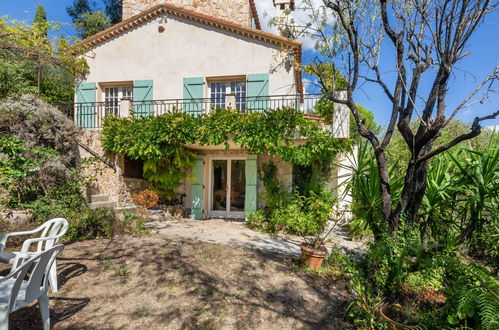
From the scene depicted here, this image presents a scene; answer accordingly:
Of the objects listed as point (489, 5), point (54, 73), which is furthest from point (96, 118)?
point (489, 5)

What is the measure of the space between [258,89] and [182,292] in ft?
23.5

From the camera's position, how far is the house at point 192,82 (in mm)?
9070

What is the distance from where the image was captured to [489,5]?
127 inches

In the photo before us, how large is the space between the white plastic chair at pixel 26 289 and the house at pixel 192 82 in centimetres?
665

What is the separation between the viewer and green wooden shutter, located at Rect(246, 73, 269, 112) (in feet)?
30.0

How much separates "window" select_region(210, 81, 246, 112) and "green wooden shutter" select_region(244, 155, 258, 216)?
2073 millimetres

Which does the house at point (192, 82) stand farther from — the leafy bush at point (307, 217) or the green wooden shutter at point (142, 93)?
the leafy bush at point (307, 217)

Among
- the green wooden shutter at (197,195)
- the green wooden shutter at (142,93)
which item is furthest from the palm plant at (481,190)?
the green wooden shutter at (142,93)

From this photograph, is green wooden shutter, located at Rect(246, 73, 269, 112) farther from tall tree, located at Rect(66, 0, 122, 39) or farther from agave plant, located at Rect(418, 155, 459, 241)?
tall tree, located at Rect(66, 0, 122, 39)

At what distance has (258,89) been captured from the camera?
9.18 m

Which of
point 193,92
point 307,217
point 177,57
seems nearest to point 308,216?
point 307,217

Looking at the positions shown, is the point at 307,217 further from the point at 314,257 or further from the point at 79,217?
the point at 79,217

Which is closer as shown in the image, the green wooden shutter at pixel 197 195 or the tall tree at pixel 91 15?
the green wooden shutter at pixel 197 195

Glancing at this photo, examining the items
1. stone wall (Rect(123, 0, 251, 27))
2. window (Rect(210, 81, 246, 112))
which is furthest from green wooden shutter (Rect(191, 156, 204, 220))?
stone wall (Rect(123, 0, 251, 27))
